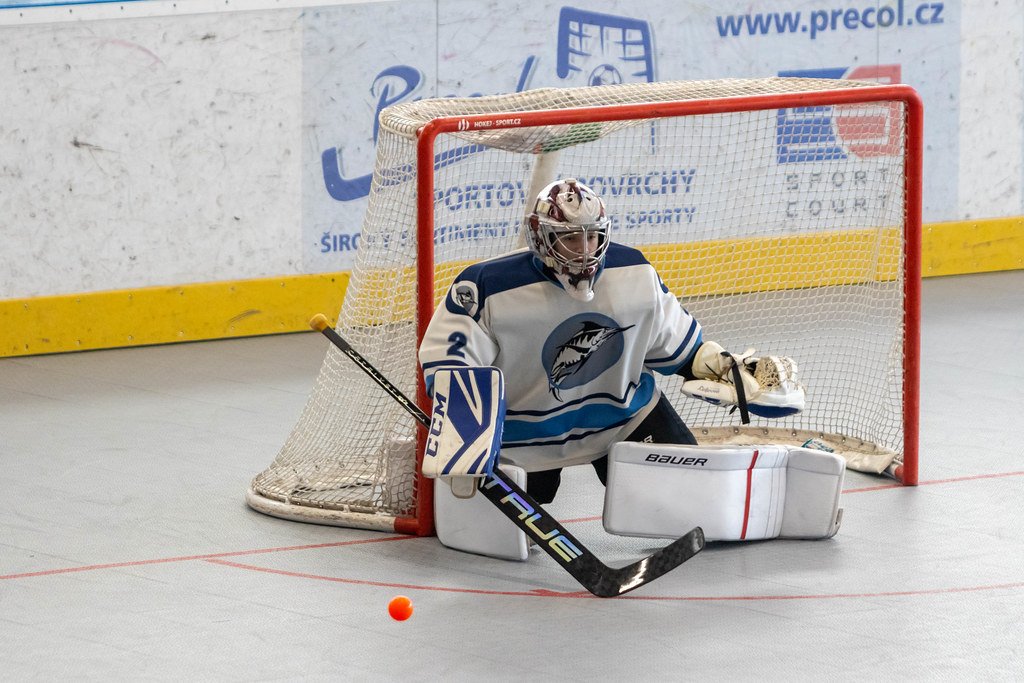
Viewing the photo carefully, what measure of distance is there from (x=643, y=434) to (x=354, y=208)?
9.65ft

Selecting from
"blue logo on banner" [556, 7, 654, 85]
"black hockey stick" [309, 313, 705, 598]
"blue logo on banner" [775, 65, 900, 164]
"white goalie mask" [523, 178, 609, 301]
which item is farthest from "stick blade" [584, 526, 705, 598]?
"blue logo on banner" [556, 7, 654, 85]

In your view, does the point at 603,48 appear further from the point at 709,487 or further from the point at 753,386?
the point at 709,487

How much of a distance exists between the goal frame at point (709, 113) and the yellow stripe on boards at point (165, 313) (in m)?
2.62

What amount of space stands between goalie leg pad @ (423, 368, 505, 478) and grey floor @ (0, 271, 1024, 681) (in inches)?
12.7

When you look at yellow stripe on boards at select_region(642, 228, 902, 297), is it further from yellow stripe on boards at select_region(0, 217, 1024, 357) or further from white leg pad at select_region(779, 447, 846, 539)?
white leg pad at select_region(779, 447, 846, 539)

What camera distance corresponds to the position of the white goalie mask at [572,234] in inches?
156

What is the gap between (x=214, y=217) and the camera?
6.75 metres

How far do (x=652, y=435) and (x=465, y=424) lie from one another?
68 centimetres

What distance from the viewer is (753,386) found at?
13.6ft

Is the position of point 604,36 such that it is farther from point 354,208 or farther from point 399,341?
point 399,341

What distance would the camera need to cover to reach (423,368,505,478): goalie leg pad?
3863mm

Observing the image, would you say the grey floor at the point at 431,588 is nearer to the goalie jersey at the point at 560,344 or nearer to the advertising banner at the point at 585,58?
the goalie jersey at the point at 560,344

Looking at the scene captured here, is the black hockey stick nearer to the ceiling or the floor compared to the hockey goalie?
nearer to the floor

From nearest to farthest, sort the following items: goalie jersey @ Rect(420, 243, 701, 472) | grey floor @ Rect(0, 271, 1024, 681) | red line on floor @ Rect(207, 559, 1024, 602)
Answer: grey floor @ Rect(0, 271, 1024, 681), red line on floor @ Rect(207, 559, 1024, 602), goalie jersey @ Rect(420, 243, 701, 472)
